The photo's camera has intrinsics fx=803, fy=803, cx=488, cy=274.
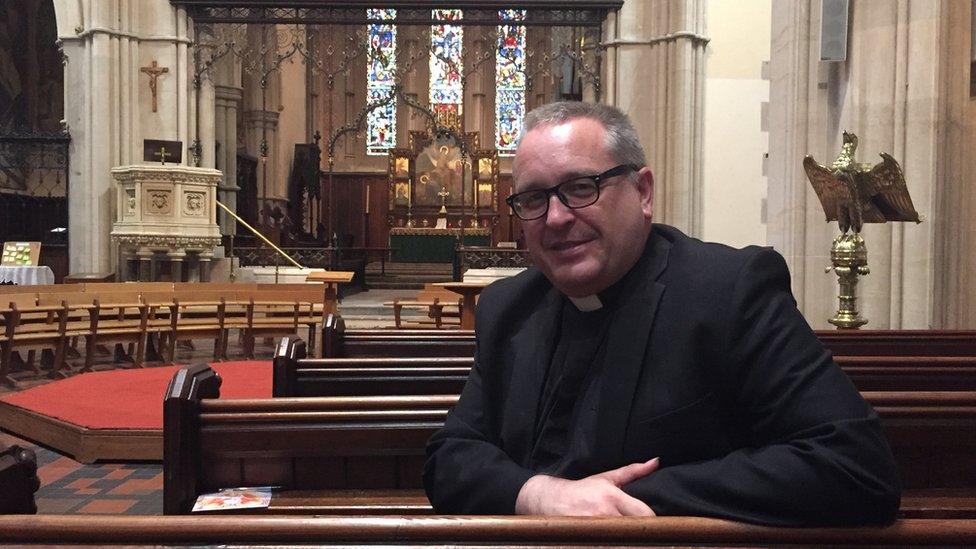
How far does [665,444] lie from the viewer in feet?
4.66

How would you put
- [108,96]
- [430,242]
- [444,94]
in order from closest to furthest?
[108,96] → [430,242] → [444,94]

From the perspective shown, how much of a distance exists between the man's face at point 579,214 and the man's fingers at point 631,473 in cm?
34

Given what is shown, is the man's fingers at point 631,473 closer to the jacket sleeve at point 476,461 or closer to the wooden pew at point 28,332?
the jacket sleeve at point 476,461

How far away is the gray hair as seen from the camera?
150 cm

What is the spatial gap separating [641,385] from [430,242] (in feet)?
62.1

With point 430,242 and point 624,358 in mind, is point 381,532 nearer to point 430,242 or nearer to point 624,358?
point 624,358

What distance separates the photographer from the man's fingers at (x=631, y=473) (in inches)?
53.9

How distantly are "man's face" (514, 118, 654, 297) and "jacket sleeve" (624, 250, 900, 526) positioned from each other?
9.2 inches

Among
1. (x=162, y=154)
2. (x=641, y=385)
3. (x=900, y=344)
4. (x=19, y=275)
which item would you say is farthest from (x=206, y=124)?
(x=641, y=385)

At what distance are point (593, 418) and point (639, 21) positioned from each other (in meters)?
12.5

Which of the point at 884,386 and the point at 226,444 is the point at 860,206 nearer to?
the point at 884,386

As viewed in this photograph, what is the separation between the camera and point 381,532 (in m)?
1.12

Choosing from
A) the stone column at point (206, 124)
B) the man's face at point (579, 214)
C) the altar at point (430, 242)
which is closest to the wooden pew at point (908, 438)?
the man's face at point (579, 214)

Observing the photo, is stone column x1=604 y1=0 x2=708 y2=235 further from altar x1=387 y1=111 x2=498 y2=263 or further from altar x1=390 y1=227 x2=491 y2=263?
altar x1=387 y1=111 x2=498 y2=263
